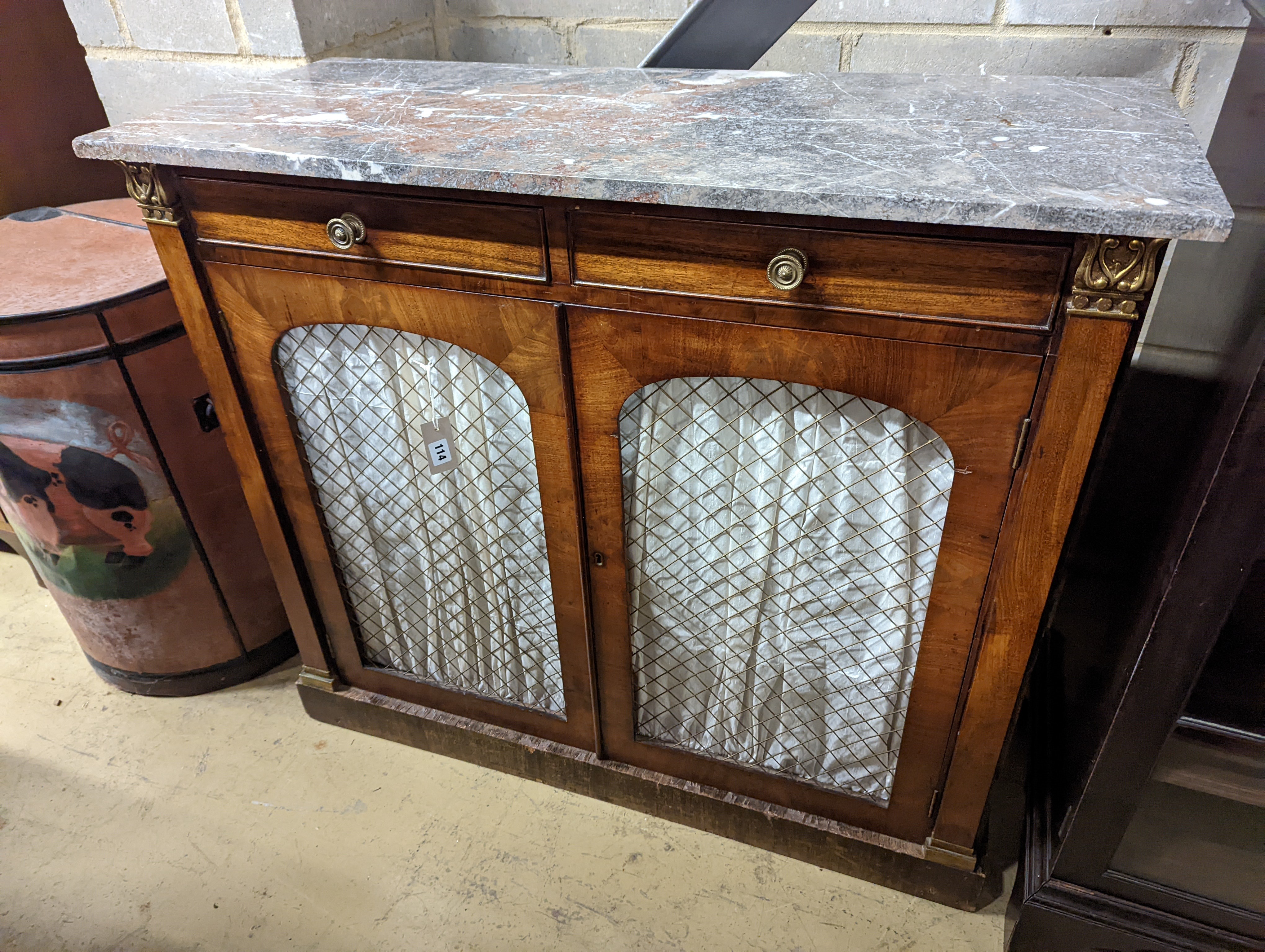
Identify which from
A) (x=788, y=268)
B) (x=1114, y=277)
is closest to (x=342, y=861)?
(x=788, y=268)

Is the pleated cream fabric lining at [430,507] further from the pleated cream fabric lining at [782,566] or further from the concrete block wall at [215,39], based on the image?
the concrete block wall at [215,39]

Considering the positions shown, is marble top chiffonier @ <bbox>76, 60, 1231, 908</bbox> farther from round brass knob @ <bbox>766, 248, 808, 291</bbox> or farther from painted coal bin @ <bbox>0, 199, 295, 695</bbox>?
painted coal bin @ <bbox>0, 199, 295, 695</bbox>

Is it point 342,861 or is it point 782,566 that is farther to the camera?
point 342,861

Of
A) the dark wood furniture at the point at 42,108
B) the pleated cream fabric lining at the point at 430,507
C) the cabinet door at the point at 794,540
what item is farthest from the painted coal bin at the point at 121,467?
the cabinet door at the point at 794,540

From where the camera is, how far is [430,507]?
→ 1370 millimetres

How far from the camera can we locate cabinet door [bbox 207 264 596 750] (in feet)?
Result: 3.85

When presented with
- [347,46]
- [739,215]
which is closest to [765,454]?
[739,215]

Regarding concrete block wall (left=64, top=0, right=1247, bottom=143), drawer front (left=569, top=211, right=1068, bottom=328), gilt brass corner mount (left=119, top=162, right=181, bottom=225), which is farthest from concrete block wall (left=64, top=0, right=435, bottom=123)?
drawer front (left=569, top=211, right=1068, bottom=328)

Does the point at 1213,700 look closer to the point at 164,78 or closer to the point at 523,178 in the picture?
the point at 523,178

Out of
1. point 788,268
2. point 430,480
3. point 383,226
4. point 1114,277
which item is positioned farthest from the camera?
point 430,480

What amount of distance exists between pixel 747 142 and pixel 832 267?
0.21m

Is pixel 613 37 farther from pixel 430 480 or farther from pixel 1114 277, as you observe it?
pixel 1114 277

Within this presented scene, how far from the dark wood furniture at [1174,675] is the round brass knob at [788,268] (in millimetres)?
409

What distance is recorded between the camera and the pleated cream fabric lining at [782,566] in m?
1.08
